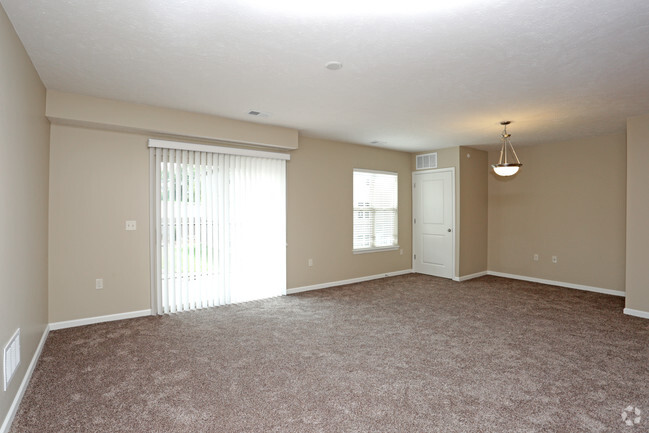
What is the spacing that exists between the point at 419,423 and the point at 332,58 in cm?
267

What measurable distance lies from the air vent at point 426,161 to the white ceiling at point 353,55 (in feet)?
7.93

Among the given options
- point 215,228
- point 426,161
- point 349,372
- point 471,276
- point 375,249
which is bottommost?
point 349,372

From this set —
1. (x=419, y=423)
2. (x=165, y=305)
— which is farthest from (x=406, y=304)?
(x=165, y=305)

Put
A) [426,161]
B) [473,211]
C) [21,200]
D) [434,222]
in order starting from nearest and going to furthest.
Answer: [21,200] → [473,211] → [434,222] → [426,161]

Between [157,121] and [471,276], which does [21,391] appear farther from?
[471,276]

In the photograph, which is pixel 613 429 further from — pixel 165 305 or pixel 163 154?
pixel 163 154

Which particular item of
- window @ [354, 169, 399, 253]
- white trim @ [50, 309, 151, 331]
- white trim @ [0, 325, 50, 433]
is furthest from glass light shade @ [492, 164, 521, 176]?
white trim @ [0, 325, 50, 433]

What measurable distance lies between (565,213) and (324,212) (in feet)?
13.6

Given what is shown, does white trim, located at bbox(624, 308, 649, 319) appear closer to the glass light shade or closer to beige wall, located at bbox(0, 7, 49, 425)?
the glass light shade

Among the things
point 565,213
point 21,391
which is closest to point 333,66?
point 21,391

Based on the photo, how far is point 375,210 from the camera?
6.82m

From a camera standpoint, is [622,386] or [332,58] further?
[332,58]

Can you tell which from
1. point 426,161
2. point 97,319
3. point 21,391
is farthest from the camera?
point 426,161

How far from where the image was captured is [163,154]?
4414mm
